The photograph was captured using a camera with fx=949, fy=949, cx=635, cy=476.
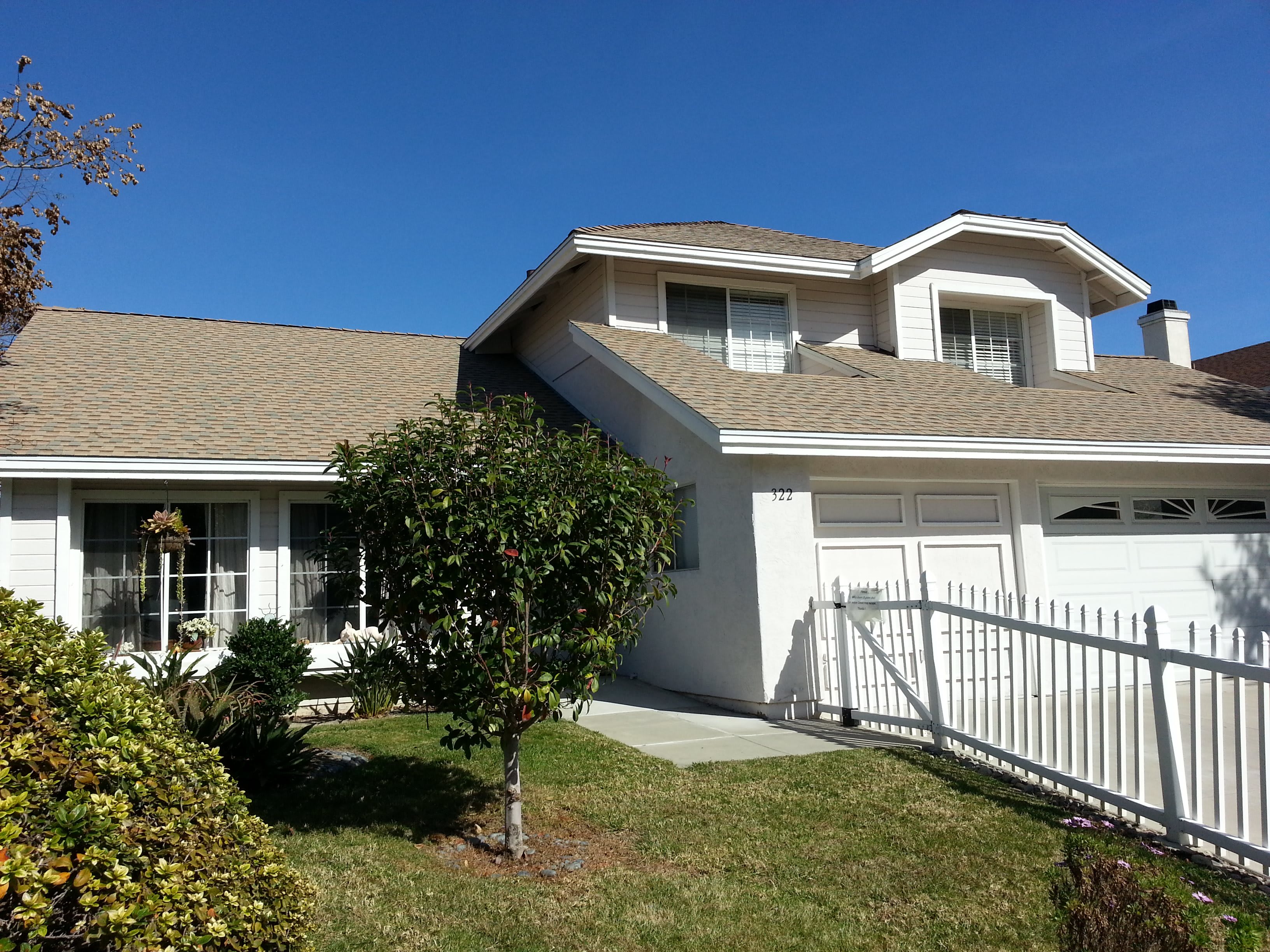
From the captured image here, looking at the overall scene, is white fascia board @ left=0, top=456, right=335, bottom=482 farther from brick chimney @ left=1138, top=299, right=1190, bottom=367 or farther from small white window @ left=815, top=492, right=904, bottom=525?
brick chimney @ left=1138, top=299, right=1190, bottom=367

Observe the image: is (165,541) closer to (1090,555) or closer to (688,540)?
(688,540)

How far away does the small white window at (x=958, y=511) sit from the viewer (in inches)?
436

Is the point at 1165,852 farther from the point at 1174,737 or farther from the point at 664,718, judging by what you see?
the point at 664,718

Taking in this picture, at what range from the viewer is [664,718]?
9984 millimetres

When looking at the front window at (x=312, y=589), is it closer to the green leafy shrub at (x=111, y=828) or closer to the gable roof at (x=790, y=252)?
the gable roof at (x=790, y=252)

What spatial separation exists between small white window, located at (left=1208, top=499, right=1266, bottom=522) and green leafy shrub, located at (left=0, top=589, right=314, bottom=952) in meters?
13.4

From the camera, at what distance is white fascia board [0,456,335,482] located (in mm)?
9828

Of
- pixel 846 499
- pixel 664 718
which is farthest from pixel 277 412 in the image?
pixel 846 499

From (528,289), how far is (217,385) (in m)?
4.69

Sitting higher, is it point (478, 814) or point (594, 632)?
point (594, 632)

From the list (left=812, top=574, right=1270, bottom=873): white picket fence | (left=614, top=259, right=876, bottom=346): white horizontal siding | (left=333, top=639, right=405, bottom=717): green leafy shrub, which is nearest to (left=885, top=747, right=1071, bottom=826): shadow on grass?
(left=812, top=574, right=1270, bottom=873): white picket fence

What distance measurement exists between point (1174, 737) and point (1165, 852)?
2.17 ft

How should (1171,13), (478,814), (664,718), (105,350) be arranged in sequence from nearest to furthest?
(478,814)
(664,718)
(1171,13)
(105,350)

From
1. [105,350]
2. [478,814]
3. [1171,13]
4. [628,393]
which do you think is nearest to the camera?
[478,814]
